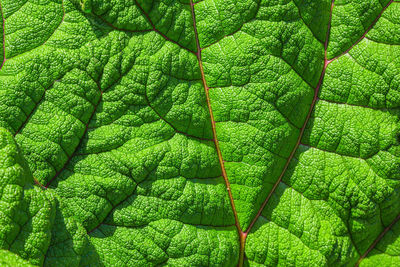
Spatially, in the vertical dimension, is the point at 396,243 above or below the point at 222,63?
below

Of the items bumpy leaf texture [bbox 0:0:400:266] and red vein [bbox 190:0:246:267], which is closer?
bumpy leaf texture [bbox 0:0:400:266]

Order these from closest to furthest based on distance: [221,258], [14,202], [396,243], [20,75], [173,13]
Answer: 1. [14,202]
2. [20,75]
3. [173,13]
4. [221,258]
5. [396,243]

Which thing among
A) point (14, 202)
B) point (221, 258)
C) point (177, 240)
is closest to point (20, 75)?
point (14, 202)

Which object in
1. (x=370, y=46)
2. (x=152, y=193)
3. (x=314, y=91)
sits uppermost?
(x=370, y=46)

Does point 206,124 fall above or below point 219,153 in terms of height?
above

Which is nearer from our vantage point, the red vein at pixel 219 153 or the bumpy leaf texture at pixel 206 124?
the bumpy leaf texture at pixel 206 124

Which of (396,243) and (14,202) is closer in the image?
(14,202)

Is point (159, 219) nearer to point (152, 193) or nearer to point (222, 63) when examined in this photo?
point (152, 193)

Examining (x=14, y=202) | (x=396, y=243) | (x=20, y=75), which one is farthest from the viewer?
(x=396, y=243)
